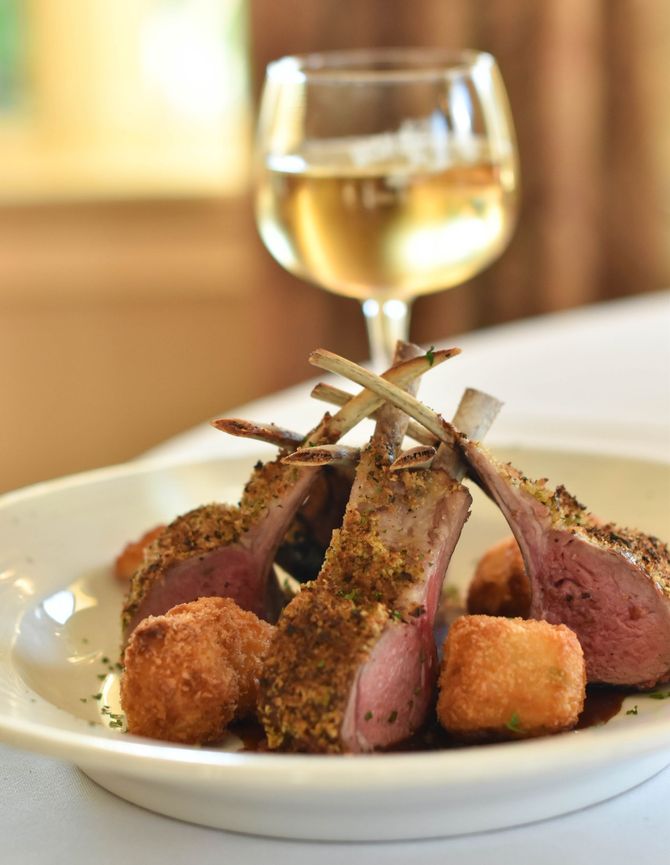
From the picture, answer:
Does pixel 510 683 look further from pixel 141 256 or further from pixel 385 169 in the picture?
pixel 141 256

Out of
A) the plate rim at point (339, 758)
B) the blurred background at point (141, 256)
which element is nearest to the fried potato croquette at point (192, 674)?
the plate rim at point (339, 758)

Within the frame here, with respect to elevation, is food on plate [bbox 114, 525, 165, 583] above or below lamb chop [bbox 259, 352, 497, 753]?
below

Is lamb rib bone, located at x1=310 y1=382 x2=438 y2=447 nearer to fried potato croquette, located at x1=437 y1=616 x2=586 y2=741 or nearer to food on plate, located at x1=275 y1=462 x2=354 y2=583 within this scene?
food on plate, located at x1=275 y1=462 x2=354 y2=583

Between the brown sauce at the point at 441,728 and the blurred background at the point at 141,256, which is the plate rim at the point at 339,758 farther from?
the blurred background at the point at 141,256

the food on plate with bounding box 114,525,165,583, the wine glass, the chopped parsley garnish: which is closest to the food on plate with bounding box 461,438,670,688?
the chopped parsley garnish

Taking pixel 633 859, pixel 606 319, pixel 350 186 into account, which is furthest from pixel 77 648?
pixel 606 319

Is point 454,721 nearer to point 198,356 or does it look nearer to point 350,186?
point 350,186
